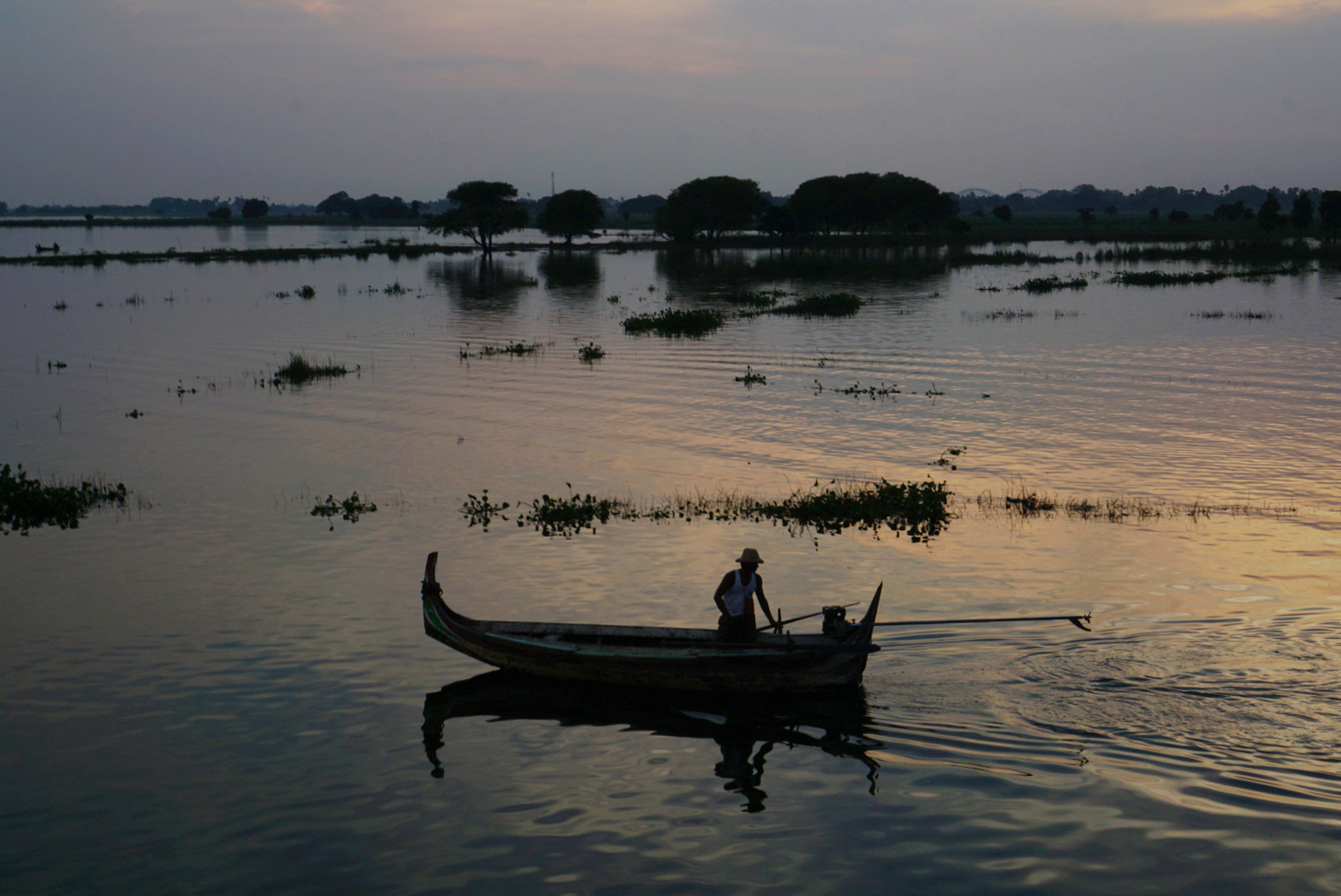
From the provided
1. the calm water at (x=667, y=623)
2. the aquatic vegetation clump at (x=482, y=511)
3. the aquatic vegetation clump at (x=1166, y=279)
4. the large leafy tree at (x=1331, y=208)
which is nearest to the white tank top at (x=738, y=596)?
the calm water at (x=667, y=623)

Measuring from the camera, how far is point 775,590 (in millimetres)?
19500

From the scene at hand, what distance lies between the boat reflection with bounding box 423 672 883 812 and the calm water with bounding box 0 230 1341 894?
64 mm

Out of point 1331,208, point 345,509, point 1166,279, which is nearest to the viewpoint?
point 345,509

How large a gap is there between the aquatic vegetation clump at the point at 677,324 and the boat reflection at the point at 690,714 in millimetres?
45505

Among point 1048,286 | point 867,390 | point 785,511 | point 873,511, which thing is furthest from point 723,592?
point 1048,286

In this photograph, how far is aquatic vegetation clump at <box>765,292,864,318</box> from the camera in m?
68.8

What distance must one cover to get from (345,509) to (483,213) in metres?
127

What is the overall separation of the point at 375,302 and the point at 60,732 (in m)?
68.3

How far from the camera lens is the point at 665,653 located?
15164 millimetres

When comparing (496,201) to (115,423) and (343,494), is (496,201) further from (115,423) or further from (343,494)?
(343,494)

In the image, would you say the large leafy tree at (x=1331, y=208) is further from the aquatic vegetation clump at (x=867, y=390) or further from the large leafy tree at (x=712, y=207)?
the aquatic vegetation clump at (x=867, y=390)

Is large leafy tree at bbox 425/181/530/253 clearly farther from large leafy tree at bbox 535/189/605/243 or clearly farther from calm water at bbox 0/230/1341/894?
calm water at bbox 0/230/1341/894

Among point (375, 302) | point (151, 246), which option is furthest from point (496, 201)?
point (375, 302)

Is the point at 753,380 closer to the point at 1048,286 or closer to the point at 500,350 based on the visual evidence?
the point at 500,350
